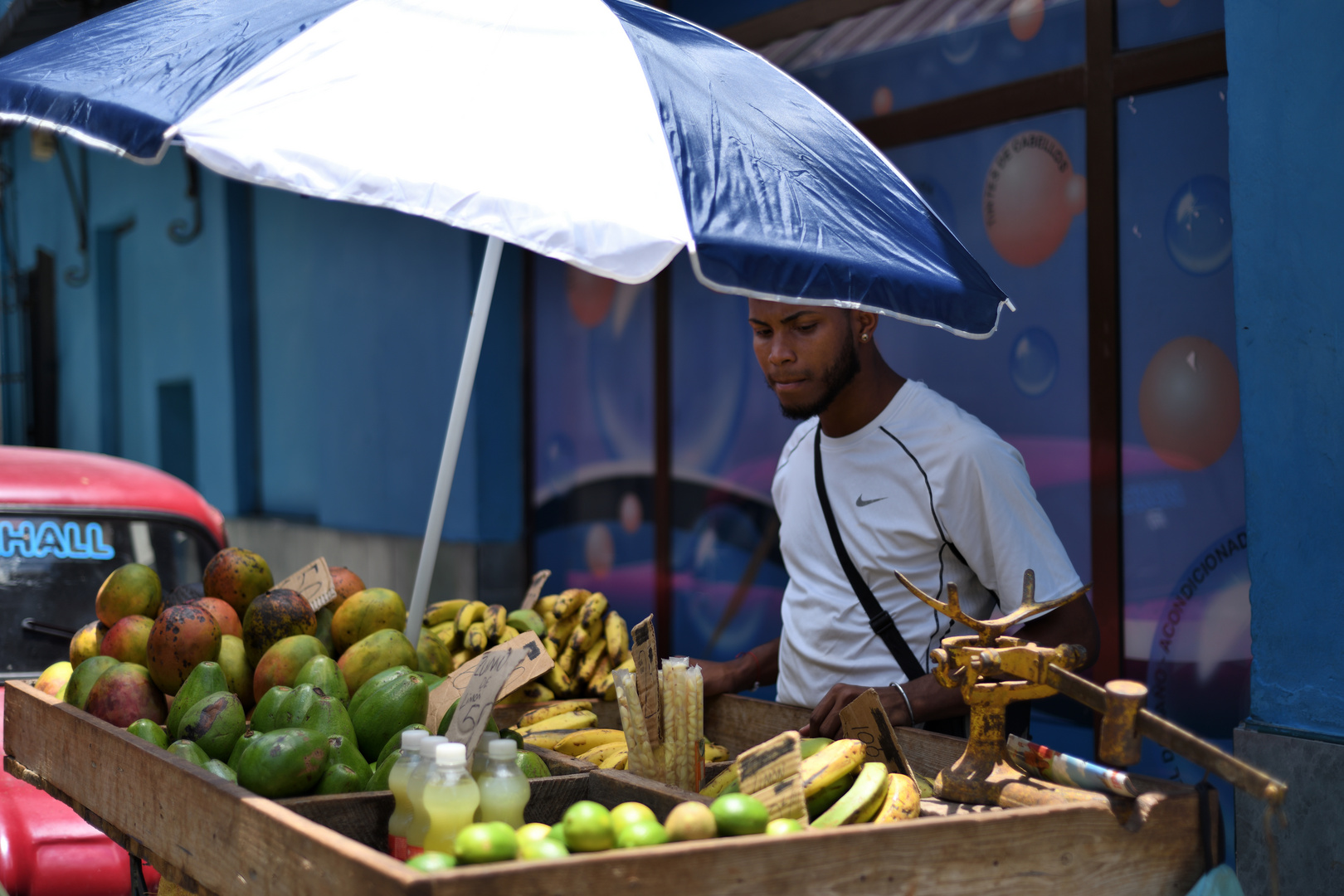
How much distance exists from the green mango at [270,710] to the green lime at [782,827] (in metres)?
1.09

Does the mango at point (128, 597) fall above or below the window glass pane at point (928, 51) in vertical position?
below

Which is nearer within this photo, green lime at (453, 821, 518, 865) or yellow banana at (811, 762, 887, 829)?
green lime at (453, 821, 518, 865)

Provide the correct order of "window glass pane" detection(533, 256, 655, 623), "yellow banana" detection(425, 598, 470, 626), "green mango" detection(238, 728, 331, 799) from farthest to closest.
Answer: "window glass pane" detection(533, 256, 655, 623) → "yellow banana" detection(425, 598, 470, 626) → "green mango" detection(238, 728, 331, 799)

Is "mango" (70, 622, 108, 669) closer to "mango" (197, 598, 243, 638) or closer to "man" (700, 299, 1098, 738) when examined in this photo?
"mango" (197, 598, 243, 638)

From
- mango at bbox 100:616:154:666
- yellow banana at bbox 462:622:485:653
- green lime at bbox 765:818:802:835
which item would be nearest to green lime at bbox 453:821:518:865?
green lime at bbox 765:818:802:835

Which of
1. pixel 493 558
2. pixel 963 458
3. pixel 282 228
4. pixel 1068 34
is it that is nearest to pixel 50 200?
pixel 282 228

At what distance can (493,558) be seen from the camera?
7277 millimetres

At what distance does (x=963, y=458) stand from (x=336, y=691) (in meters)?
1.52

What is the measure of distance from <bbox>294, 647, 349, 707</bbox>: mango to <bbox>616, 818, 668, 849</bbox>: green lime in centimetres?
109

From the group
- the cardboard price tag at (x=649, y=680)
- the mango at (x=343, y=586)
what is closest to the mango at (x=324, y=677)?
the mango at (x=343, y=586)

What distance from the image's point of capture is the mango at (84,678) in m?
2.83

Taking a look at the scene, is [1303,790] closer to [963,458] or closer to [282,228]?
[963,458]

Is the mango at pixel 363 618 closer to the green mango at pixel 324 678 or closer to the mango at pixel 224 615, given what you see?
the mango at pixel 224 615

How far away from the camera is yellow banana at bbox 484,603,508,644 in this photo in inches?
156
